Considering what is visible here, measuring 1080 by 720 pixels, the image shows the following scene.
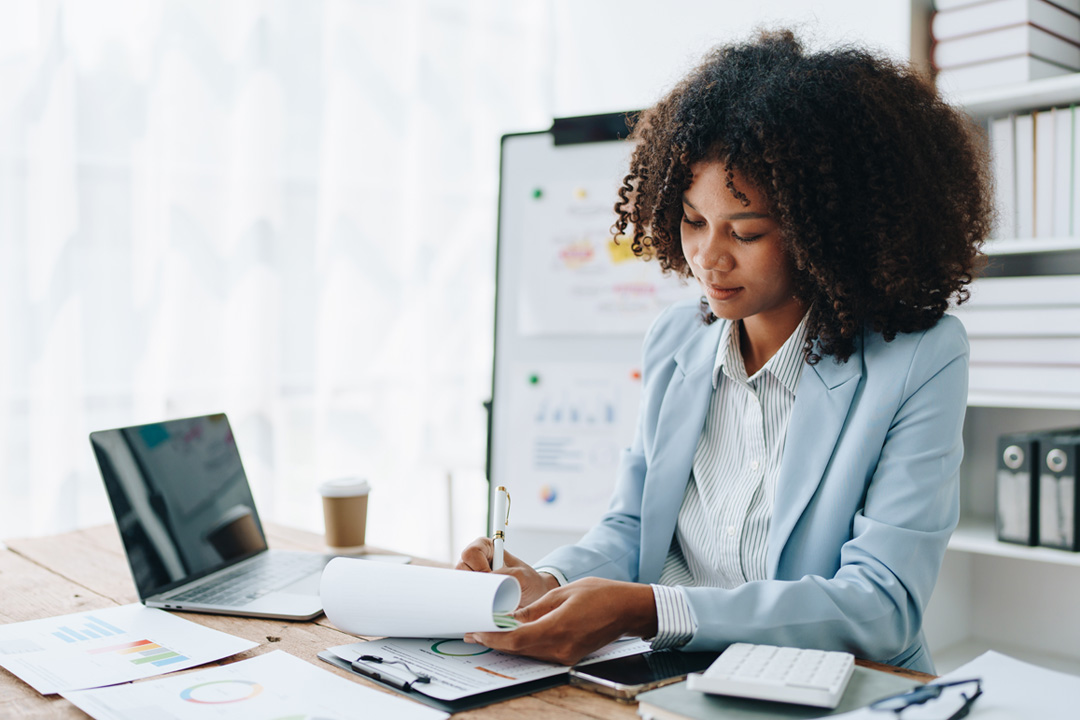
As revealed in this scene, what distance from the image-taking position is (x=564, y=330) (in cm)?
229

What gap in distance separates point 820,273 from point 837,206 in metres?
0.09

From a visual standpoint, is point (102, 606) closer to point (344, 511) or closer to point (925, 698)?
point (344, 511)

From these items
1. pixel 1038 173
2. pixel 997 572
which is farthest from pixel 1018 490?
pixel 1038 173

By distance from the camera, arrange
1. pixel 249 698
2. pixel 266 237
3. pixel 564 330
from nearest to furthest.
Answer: pixel 249 698 < pixel 564 330 < pixel 266 237

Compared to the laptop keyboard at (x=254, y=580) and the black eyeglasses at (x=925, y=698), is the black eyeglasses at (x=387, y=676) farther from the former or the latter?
the black eyeglasses at (x=925, y=698)

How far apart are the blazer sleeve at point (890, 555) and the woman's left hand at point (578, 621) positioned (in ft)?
0.20

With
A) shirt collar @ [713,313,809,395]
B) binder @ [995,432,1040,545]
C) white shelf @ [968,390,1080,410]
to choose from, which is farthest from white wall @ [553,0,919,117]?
shirt collar @ [713,313,809,395]

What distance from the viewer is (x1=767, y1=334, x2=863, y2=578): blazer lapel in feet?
3.68

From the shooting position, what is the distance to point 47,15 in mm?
2051

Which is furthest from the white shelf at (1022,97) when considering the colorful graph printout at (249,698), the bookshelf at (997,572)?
the colorful graph printout at (249,698)

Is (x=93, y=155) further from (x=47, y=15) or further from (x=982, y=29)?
(x=982, y=29)

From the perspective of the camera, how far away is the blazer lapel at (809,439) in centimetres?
112

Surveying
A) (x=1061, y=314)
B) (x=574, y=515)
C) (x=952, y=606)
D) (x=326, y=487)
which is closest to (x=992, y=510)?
(x=952, y=606)

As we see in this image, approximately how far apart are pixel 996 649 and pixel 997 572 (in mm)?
203
